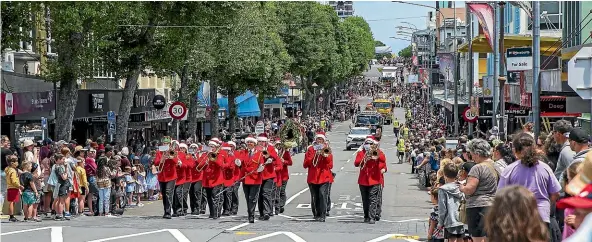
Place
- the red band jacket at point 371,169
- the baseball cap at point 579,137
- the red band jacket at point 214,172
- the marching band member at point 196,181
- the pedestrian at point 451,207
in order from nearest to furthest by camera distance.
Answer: the baseball cap at point 579,137, the pedestrian at point 451,207, the red band jacket at point 371,169, the red band jacket at point 214,172, the marching band member at point 196,181

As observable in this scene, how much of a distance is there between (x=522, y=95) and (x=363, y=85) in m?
147

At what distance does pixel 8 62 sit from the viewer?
1357 inches

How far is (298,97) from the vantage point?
362 ft

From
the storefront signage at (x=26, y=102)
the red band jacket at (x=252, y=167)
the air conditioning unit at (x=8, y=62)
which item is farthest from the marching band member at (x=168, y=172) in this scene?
the air conditioning unit at (x=8, y=62)

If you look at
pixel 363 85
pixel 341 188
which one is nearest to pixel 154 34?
pixel 341 188

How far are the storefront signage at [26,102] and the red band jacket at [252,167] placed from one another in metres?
10.3

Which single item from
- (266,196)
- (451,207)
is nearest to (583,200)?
(451,207)

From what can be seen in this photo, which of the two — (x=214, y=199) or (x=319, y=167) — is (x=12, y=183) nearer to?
(x=214, y=199)

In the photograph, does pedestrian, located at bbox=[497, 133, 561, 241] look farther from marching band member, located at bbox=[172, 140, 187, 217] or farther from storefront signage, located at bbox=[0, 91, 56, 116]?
storefront signage, located at bbox=[0, 91, 56, 116]

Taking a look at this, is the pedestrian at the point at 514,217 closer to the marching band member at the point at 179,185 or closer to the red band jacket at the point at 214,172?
the red band jacket at the point at 214,172

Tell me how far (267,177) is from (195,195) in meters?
2.52

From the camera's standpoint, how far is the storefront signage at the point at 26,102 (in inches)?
1141

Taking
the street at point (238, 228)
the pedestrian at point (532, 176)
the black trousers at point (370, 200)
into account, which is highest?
the pedestrian at point (532, 176)

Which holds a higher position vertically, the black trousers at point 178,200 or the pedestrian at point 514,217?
the pedestrian at point 514,217
